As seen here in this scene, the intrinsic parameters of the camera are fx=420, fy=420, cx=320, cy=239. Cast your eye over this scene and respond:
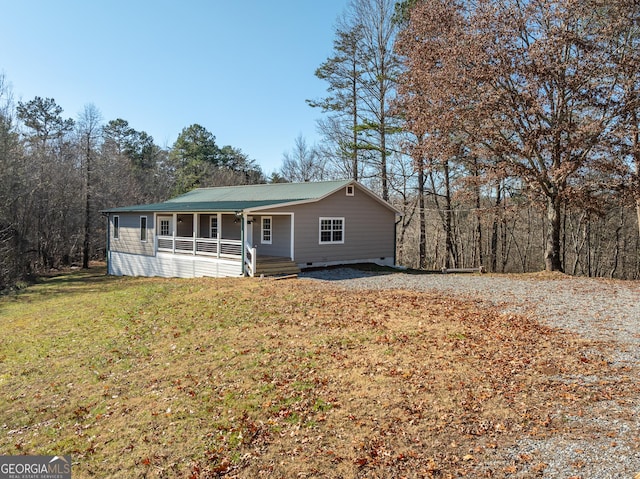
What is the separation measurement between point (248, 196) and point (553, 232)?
14.7 metres

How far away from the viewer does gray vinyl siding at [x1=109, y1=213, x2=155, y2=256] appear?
73.0ft

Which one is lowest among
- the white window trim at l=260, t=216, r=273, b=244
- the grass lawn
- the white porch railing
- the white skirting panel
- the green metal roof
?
the grass lawn

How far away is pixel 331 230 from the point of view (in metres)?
19.1

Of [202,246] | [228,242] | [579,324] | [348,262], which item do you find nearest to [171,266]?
[202,246]

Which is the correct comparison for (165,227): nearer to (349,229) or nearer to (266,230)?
(266,230)

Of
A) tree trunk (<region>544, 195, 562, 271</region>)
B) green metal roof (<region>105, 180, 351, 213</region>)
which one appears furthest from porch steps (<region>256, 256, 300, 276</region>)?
tree trunk (<region>544, 195, 562, 271</region>)

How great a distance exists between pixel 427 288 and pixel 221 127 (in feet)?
128

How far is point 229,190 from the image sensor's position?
85.3ft

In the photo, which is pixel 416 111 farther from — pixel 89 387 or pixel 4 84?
pixel 4 84

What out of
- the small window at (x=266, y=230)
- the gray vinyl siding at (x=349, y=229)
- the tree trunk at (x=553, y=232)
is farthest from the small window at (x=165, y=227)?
the tree trunk at (x=553, y=232)

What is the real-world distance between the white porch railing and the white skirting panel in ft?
0.85

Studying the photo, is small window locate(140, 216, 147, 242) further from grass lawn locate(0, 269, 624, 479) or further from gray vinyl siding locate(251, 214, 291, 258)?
grass lawn locate(0, 269, 624, 479)

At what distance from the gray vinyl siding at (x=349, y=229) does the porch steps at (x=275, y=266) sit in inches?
23.3

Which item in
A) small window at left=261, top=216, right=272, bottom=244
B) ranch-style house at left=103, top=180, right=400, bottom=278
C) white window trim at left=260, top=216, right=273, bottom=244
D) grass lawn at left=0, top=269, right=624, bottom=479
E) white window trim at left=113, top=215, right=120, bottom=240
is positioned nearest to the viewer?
grass lawn at left=0, top=269, right=624, bottom=479
